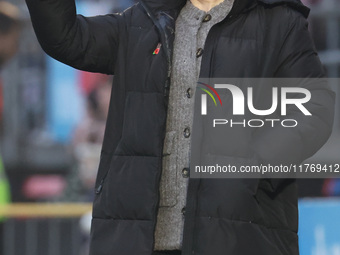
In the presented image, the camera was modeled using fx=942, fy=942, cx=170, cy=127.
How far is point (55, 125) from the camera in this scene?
959 cm

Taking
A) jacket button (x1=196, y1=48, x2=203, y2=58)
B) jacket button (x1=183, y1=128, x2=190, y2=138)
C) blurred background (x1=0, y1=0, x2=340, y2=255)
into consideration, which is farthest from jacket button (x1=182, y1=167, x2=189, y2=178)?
blurred background (x1=0, y1=0, x2=340, y2=255)

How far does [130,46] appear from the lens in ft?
9.61

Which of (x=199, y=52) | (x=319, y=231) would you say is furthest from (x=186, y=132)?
(x=319, y=231)

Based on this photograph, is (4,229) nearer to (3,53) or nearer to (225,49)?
(3,53)

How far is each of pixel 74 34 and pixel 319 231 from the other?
9.72 feet

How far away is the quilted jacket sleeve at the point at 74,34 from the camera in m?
2.85

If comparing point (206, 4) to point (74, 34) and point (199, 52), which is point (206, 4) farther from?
point (74, 34)

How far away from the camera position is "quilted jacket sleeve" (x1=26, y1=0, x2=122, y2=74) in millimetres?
2848

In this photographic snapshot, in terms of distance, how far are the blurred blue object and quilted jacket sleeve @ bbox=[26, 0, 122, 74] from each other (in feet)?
9.05

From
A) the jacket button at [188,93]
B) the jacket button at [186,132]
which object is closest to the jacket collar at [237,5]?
the jacket button at [188,93]

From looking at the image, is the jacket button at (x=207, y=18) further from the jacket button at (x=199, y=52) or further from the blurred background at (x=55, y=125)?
the blurred background at (x=55, y=125)

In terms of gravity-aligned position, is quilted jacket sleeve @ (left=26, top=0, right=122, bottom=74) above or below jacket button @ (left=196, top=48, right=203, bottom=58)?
above

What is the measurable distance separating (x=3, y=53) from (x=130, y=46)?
589cm

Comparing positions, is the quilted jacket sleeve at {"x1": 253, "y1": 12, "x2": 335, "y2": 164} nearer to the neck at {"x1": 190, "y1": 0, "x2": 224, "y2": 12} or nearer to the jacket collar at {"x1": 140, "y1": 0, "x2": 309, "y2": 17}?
the jacket collar at {"x1": 140, "y1": 0, "x2": 309, "y2": 17}
